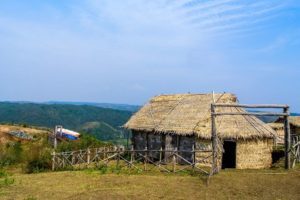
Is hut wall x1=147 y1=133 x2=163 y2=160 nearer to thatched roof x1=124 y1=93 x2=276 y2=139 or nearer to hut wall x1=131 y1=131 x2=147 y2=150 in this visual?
hut wall x1=131 y1=131 x2=147 y2=150

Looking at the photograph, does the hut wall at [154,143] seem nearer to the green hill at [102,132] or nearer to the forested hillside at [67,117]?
the green hill at [102,132]

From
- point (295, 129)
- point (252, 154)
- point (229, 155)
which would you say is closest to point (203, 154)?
point (252, 154)

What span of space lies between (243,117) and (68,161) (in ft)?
35.2

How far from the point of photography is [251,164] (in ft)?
79.5

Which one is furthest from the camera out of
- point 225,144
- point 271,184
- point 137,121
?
point 137,121

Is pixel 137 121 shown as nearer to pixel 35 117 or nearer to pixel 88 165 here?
pixel 88 165

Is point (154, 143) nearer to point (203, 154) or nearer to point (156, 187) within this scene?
point (203, 154)

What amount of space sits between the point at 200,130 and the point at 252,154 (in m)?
3.26

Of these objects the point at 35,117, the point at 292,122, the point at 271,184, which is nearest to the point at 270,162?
the point at 271,184

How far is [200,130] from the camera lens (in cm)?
2461

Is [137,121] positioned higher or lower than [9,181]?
higher

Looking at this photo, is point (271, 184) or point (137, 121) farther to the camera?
point (137, 121)

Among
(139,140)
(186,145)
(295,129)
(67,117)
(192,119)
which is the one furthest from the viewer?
(67,117)

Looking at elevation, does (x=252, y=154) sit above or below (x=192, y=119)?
below
